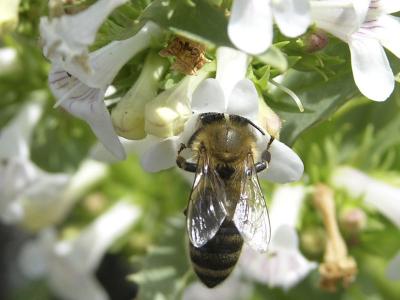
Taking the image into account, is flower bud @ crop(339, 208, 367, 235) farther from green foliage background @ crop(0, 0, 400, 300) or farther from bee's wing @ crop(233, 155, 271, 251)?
bee's wing @ crop(233, 155, 271, 251)

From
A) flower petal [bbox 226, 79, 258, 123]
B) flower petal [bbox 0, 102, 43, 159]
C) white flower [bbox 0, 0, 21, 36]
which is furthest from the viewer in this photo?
flower petal [bbox 0, 102, 43, 159]

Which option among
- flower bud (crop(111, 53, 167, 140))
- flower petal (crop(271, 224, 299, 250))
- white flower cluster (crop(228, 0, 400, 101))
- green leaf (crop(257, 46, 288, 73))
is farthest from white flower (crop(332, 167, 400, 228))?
green leaf (crop(257, 46, 288, 73))

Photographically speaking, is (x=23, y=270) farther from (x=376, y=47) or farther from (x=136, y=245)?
(x=376, y=47)

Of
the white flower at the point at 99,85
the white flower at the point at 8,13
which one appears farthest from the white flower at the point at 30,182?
the white flower at the point at 99,85

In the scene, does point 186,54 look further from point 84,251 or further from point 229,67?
point 84,251

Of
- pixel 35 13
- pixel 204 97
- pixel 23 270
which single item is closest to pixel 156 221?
pixel 23 270

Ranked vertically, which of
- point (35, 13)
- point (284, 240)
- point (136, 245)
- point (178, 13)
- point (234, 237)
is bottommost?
point (136, 245)
